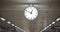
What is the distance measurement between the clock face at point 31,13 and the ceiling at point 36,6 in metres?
0.11

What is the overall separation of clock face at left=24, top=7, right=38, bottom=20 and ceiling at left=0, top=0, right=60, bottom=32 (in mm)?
108

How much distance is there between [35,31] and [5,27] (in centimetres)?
151

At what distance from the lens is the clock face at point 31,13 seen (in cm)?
618

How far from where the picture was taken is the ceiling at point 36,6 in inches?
240

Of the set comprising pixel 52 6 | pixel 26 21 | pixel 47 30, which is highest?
pixel 52 6

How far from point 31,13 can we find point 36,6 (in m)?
0.31

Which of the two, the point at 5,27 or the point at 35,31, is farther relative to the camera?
the point at 35,31

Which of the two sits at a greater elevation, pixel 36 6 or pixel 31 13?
pixel 36 6

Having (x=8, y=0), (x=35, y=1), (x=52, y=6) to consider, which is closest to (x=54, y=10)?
(x=52, y=6)

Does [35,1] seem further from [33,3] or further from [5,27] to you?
[5,27]

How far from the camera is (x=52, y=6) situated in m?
6.17

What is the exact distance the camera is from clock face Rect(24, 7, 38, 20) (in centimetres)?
618

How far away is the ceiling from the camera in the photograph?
6.10 metres

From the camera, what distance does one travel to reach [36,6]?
6180 millimetres
